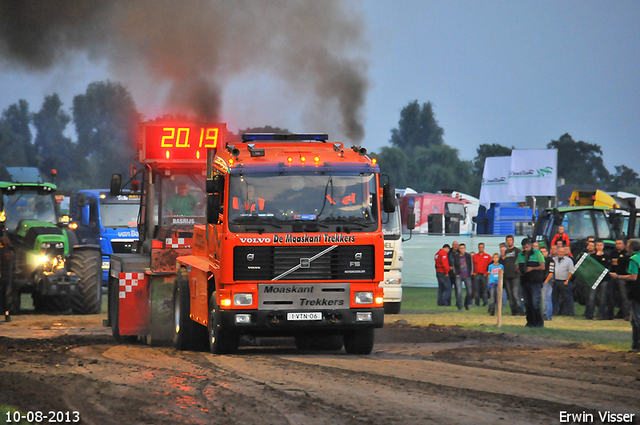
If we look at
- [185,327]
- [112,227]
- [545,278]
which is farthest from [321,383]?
[112,227]

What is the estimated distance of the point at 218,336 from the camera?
14.0m

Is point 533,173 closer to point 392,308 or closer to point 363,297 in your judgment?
point 392,308

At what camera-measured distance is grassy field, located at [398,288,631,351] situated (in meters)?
17.3

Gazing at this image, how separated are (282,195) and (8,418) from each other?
20.0ft

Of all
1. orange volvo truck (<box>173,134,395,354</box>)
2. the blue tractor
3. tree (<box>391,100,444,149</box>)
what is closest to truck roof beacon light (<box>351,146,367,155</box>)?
orange volvo truck (<box>173,134,395,354</box>)

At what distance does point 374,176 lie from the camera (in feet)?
46.0

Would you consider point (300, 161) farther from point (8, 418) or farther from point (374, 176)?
point (8, 418)

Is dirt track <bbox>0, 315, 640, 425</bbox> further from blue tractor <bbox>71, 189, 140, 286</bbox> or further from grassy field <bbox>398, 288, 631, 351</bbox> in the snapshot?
blue tractor <bbox>71, 189, 140, 286</bbox>

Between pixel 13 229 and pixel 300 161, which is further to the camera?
pixel 13 229

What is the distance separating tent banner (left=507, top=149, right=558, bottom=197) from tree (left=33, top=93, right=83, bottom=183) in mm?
62891

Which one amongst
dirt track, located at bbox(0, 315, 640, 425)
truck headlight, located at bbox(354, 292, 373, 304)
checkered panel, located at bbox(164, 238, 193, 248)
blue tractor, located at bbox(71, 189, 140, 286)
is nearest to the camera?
Answer: dirt track, located at bbox(0, 315, 640, 425)

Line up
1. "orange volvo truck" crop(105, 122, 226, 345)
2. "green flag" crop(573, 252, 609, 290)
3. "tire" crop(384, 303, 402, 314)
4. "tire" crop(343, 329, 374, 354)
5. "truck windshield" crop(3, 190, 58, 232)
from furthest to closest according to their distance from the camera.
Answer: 1. "tire" crop(384, 303, 402, 314)
2. "truck windshield" crop(3, 190, 58, 232)
3. "green flag" crop(573, 252, 609, 290)
4. "orange volvo truck" crop(105, 122, 226, 345)
5. "tire" crop(343, 329, 374, 354)

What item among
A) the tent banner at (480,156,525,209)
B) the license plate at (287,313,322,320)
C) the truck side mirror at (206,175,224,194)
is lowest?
the license plate at (287,313,322,320)

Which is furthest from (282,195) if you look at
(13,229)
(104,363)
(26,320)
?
(13,229)
